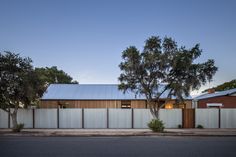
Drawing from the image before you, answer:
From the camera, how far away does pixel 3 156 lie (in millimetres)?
10383

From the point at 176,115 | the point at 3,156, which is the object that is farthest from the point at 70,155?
the point at 176,115

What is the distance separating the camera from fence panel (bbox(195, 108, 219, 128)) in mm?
25681

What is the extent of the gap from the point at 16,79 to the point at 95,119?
826 centimetres

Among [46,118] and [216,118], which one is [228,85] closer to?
[216,118]

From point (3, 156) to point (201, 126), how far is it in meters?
19.4

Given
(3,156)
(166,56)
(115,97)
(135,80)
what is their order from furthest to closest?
(115,97), (135,80), (166,56), (3,156)

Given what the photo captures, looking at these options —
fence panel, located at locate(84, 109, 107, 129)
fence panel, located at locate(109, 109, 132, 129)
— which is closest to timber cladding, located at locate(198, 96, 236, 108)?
fence panel, located at locate(109, 109, 132, 129)

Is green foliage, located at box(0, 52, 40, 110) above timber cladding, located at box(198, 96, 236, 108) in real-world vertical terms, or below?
above

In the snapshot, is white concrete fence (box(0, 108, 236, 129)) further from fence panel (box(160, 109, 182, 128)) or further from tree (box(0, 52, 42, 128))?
tree (box(0, 52, 42, 128))

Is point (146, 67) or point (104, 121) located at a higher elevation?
point (146, 67)

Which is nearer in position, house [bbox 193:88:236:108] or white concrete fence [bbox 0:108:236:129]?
white concrete fence [bbox 0:108:236:129]

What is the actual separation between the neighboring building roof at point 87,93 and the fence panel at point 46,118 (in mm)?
5612

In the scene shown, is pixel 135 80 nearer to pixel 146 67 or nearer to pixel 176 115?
pixel 146 67

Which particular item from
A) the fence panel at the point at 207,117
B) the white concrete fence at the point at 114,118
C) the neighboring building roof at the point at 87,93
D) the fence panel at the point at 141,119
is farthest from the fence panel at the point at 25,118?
the fence panel at the point at 207,117
